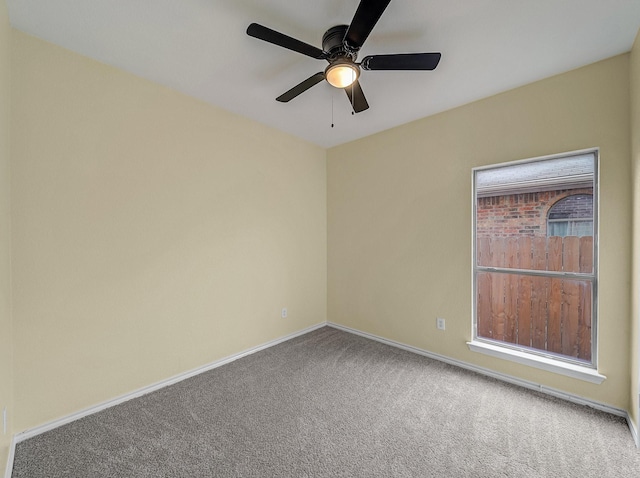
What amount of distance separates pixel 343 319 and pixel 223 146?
2579 millimetres

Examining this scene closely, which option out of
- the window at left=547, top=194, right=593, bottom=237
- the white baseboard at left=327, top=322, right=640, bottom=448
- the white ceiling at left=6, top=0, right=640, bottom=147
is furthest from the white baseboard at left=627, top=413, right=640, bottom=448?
the white ceiling at left=6, top=0, right=640, bottom=147

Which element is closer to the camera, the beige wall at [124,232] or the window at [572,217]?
the beige wall at [124,232]

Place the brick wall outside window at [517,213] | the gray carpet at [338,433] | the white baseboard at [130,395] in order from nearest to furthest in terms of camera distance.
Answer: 1. the gray carpet at [338,433]
2. the white baseboard at [130,395]
3. the brick wall outside window at [517,213]

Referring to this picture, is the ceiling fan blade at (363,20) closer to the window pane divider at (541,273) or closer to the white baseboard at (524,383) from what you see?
the window pane divider at (541,273)

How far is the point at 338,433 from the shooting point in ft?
5.83

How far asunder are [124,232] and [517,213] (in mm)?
3328

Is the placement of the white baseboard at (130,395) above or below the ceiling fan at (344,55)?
below

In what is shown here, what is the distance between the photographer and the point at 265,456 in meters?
1.60

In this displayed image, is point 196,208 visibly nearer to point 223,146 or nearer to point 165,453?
point 223,146

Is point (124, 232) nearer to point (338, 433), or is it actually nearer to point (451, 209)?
point (338, 433)

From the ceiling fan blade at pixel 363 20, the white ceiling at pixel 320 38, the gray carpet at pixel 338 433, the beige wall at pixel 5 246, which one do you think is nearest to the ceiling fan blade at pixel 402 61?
the ceiling fan blade at pixel 363 20

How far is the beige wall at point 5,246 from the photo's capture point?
4.69ft

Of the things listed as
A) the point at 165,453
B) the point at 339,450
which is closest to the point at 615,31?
the point at 339,450

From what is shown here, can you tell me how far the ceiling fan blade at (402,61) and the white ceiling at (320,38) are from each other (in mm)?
230
